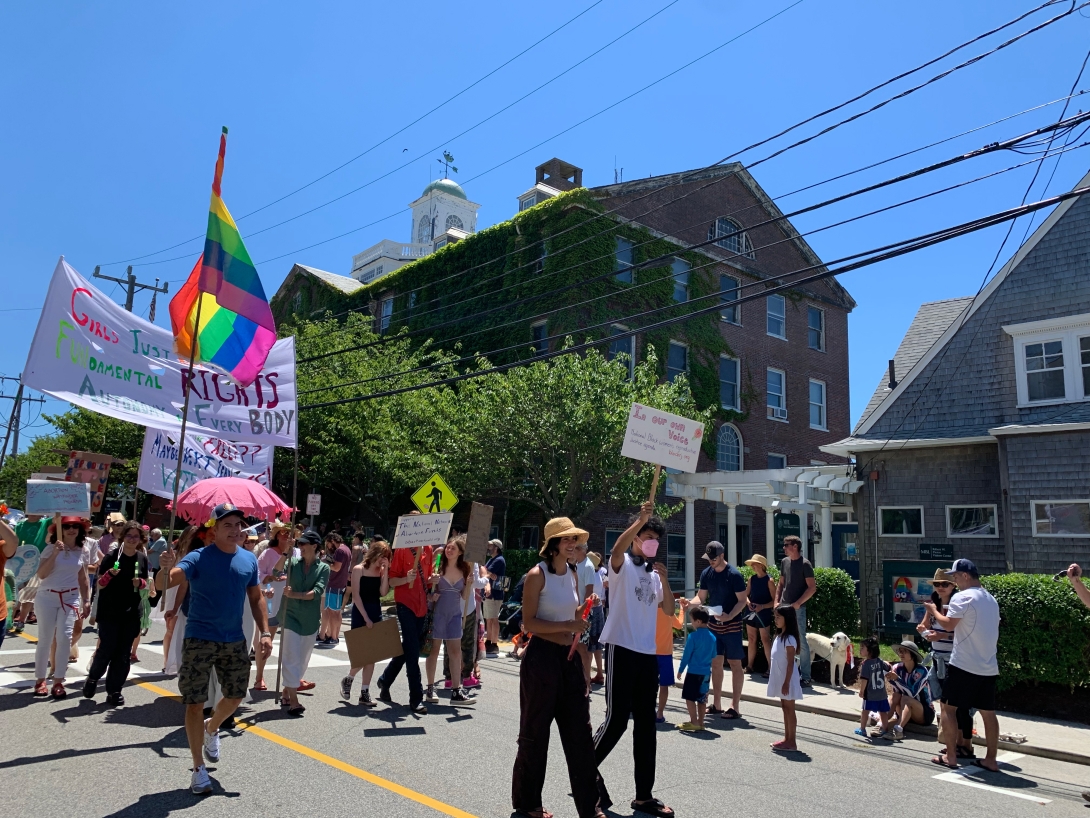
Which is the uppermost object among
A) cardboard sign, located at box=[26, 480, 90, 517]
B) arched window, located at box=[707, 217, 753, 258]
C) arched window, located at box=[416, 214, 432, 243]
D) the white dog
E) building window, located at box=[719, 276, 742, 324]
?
arched window, located at box=[416, 214, 432, 243]

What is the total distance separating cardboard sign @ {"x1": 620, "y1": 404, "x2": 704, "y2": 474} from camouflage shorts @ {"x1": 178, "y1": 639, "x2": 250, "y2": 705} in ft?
10.5

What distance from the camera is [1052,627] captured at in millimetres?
10648

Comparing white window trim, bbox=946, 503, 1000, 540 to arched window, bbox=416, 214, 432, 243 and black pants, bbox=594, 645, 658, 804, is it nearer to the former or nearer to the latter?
black pants, bbox=594, 645, 658, 804

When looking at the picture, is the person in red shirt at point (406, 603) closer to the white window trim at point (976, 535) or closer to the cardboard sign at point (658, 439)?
the cardboard sign at point (658, 439)

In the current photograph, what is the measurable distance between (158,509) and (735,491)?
25.4 meters

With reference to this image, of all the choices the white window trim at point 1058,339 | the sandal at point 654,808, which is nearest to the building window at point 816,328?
the white window trim at point 1058,339

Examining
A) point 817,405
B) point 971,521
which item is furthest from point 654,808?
point 817,405

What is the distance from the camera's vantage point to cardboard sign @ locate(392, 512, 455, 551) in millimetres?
9391

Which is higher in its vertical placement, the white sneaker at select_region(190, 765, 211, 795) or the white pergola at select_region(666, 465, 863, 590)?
the white pergola at select_region(666, 465, 863, 590)

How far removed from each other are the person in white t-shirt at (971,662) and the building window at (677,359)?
20527 mm

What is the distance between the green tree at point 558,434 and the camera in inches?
787

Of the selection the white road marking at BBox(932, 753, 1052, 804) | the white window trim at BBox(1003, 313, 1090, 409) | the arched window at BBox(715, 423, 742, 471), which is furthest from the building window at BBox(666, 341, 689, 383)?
the white road marking at BBox(932, 753, 1052, 804)

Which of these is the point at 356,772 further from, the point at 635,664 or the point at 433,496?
the point at 433,496

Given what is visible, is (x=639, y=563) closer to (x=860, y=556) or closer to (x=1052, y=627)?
(x=1052, y=627)
